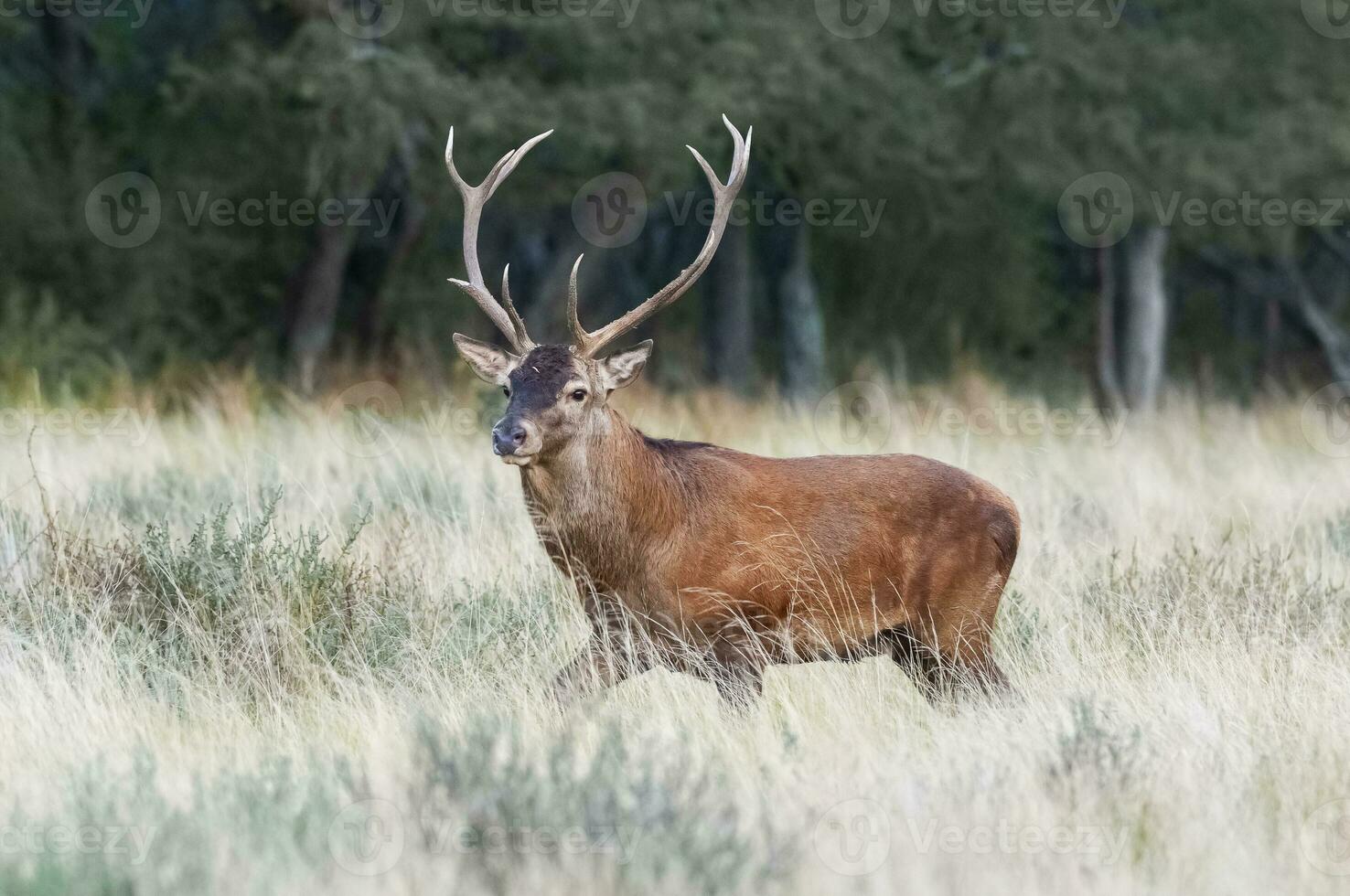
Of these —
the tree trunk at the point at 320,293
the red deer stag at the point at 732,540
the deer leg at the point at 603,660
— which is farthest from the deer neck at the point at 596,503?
the tree trunk at the point at 320,293

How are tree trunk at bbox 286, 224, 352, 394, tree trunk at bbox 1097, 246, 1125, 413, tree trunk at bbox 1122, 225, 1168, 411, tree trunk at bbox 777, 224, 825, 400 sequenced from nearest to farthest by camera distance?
1. tree trunk at bbox 1097, 246, 1125, 413
2. tree trunk at bbox 286, 224, 352, 394
3. tree trunk at bbox 1122, 225, 1168, 411
4. tree trunk at bbox 777, 224, 825, 400

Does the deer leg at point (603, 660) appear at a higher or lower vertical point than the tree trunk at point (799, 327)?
higher

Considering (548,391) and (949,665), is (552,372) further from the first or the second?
(949,665)

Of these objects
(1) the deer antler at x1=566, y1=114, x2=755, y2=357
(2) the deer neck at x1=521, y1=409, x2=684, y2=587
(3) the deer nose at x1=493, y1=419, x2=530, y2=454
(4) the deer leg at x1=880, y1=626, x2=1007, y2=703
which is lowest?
(4) the deer leg at x1=880, y1=626, x2=1007, y2=703

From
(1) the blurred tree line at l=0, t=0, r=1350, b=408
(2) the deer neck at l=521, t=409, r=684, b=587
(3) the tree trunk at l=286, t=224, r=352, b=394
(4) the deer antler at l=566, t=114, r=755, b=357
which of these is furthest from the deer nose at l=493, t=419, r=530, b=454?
(3) the tree trunk at l=286, t=224, r=352, b=394

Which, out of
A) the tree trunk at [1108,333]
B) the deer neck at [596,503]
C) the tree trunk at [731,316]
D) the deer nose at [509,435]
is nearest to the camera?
the deer nose at [509,435]

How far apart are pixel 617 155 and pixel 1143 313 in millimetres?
5369

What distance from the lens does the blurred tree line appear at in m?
14.4

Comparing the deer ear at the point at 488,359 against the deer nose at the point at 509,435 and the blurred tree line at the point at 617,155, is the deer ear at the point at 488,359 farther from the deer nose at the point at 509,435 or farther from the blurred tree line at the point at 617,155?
the blurred tree line at the point at 617,155

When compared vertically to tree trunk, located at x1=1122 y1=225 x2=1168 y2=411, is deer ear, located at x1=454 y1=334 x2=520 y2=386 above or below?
above

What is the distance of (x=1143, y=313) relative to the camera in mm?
17297

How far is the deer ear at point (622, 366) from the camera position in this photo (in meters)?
5.80

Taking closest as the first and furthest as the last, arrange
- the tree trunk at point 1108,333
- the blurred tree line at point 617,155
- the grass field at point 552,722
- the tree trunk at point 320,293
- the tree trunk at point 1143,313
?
1. the grass field at point 552,722
2. the blurred tree line at point 617,155
3. the tree trunk at point 1108,333
4. the tree trunk at point 320,293
5. the tree trunk at point 1143,313

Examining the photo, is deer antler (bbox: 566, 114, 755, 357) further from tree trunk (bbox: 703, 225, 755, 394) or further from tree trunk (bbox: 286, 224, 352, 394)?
tree trunk (bbox: 703, 225, 755, 394)
